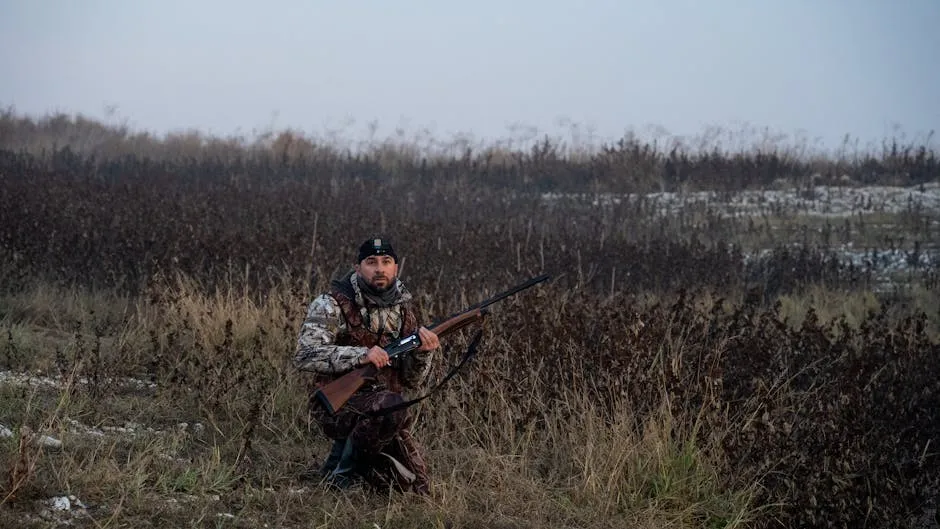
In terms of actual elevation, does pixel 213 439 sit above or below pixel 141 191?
below

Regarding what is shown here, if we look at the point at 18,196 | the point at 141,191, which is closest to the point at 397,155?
the point at 141,191

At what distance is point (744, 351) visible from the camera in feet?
21.8

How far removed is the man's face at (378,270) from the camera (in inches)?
187

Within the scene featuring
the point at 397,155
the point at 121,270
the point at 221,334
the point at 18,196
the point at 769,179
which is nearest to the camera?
the point at 221,334

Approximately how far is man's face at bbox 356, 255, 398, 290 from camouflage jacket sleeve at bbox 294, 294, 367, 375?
0.66 ft

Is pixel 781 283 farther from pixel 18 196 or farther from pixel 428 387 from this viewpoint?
pixel 18 196

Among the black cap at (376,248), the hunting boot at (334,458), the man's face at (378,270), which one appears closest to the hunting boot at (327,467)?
the hunting boot at (334,458)

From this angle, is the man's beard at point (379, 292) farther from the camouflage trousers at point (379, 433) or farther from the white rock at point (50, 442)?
the white rock at point (50, 442)

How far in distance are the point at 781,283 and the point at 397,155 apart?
11.3 m

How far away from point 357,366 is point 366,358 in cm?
8

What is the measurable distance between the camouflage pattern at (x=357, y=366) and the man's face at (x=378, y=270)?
4.9 inches

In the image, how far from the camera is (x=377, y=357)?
456 centimetres

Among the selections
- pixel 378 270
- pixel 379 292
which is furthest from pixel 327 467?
pixel 378 270

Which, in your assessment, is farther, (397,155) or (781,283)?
(397,155)
